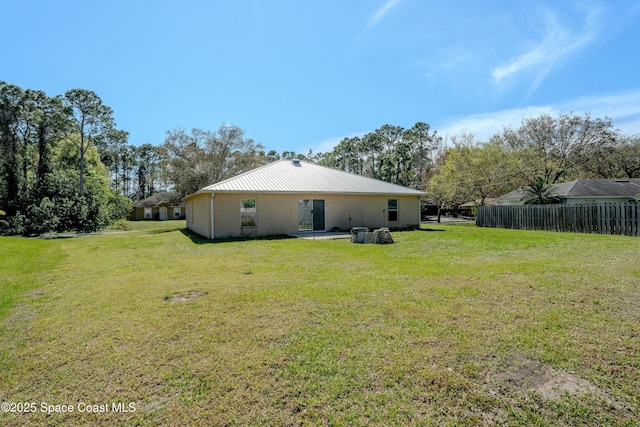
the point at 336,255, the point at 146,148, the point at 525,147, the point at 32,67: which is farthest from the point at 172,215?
the point at 525,147

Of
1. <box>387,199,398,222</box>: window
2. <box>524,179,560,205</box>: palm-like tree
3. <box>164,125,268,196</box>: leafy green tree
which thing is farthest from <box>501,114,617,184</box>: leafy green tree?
<box>164,125,268,196</box>: leafy green tree

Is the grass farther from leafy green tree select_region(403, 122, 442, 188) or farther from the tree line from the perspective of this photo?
leafy green tree select_region(403, 122, 442, 188)

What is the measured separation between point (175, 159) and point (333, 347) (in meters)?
23.6

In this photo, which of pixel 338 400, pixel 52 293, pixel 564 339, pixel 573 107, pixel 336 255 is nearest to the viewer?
pixel 338 400

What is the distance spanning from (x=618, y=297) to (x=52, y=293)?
866cm

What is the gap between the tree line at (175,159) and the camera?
21125mm

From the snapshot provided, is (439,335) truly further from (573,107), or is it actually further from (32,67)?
(573,107)

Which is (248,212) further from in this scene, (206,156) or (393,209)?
(206,156)

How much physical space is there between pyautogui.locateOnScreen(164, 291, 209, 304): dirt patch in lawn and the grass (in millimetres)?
54

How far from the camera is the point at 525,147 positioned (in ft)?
94.0

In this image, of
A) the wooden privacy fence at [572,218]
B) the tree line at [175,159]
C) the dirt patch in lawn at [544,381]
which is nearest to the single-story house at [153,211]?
the tree line at [175,159]

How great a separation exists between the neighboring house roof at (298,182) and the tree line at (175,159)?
8.99 m

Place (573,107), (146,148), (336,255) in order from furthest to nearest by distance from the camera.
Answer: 1. (146,148)
2. (573,107)
3. (336,255)

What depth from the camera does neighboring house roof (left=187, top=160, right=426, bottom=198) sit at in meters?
14.2
